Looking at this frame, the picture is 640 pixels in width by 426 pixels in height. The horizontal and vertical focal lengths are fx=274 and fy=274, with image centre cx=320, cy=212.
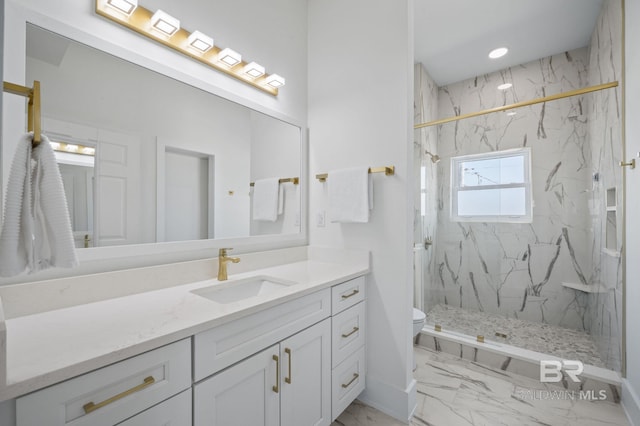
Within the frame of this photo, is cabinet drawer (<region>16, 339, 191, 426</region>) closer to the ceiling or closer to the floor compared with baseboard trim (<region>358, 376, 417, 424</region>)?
closer to the ceiling

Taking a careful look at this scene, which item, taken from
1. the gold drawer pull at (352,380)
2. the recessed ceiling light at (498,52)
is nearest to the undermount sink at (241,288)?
the gold drawer pull at (352,380)

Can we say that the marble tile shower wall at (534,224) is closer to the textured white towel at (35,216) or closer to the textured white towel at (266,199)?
the textured white towel at (266,199)

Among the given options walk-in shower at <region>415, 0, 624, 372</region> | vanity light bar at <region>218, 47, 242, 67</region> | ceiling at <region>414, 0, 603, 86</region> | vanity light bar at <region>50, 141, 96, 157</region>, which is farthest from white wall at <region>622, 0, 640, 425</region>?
vanity light bar at <region>50, 141, 96, 157</region>

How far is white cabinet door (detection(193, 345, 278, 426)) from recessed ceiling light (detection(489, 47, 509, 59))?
10.8 feet

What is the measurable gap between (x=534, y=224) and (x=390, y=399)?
7.21ft

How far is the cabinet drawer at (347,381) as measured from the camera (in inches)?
55.5

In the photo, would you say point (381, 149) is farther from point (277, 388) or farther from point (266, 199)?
point (277, 388)

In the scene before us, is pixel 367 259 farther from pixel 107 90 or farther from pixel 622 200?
pixel 622 200

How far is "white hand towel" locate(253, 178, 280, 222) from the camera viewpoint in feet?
5.74

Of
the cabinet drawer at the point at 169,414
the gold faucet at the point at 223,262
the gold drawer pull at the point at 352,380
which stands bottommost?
the gold drawer pull at the point at 352,380

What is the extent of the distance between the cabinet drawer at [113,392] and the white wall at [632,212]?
2298mm

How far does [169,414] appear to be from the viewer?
0.78 metres

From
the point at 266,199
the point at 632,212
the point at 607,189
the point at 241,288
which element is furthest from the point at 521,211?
the point at 241,288

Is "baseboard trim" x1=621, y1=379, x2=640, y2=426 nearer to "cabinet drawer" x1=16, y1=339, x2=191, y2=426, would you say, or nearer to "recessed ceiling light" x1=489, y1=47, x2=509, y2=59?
"cabinet drawer" x1=16, y1=339, x2=191, y2=426
